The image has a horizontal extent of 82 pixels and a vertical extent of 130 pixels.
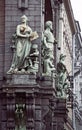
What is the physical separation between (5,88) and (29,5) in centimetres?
350

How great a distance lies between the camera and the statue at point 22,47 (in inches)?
1233

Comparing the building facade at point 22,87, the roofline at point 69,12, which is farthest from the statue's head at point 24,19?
the roofline at point 69,12

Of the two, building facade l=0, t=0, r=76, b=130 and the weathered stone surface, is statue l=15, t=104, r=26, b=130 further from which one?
the weathered stone surface

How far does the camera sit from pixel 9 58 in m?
32.0

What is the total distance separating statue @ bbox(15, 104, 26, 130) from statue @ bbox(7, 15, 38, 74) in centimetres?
135

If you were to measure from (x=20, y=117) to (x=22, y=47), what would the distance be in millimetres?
2602

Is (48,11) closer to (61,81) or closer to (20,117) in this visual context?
(61,81)

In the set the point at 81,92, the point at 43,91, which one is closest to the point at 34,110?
the point at 43,91

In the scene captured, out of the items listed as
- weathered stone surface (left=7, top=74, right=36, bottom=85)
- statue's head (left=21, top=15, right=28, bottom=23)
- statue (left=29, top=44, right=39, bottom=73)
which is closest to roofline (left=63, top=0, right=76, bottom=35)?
statue's head (left=21, top=15, right=28, bottom=23)

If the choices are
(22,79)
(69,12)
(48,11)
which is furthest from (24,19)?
(69,12)

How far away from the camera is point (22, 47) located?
3145 centimetres

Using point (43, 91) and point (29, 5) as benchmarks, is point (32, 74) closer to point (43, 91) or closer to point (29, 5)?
point (43, 91)

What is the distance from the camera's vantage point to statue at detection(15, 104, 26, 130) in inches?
1225

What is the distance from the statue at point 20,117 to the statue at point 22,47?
4.42ft
